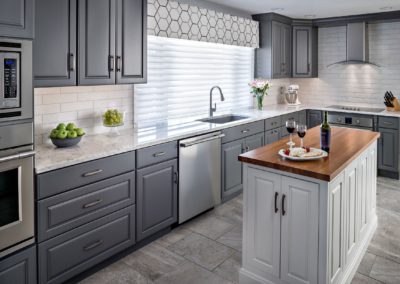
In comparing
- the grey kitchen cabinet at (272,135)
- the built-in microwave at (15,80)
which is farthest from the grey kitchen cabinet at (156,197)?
the grey kitchen cabinet at (272,135)

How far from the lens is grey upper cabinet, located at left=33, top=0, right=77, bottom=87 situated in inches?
97.1

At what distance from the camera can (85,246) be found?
2.59 m

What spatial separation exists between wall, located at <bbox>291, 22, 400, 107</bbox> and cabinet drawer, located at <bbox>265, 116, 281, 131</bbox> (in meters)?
1.70

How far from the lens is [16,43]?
199 centimetres

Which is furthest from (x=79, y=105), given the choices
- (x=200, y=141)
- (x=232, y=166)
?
(x=232, y=166)

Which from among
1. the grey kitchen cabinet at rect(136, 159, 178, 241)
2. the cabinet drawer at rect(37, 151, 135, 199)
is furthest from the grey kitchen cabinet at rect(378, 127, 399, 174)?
the cabinet drawer at rect(37, 151, 135, 199)

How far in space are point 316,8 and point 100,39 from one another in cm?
341

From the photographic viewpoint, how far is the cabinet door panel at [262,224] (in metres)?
2.40

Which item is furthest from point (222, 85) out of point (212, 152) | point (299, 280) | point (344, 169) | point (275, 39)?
point (299, 280)

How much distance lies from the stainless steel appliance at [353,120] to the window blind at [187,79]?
1412 mm

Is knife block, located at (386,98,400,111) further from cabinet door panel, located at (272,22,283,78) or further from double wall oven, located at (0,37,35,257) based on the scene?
double wall oven, located at (0,37,35,257)

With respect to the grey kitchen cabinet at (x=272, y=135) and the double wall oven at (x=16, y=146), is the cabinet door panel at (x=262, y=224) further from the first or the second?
the grey kitchen cabinet at (x=272, y=135)

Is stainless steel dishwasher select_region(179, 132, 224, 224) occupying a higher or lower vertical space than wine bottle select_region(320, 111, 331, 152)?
lower

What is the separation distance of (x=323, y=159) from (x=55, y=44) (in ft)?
6.70
